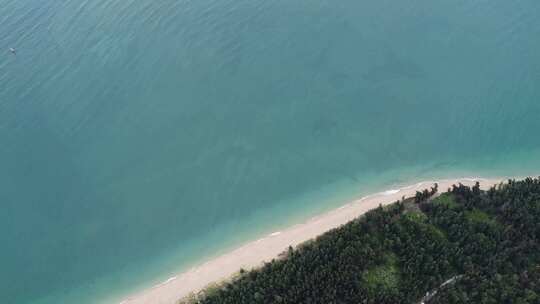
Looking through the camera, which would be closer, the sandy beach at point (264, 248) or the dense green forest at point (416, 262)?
the dense green forest at point (416, 262)

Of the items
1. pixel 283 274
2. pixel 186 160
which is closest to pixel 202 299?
pixel 283 274

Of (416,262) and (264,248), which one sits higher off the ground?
(264,248)

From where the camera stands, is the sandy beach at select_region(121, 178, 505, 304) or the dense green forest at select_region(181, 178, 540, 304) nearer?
the dense green forest at select_region(181, 178, 540, 304)

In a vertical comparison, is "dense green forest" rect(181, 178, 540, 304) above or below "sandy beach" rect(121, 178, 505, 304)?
below

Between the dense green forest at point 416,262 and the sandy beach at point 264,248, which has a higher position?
the sandy beach at point 264,248

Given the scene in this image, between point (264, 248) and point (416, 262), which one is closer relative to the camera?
point (416, 262)
